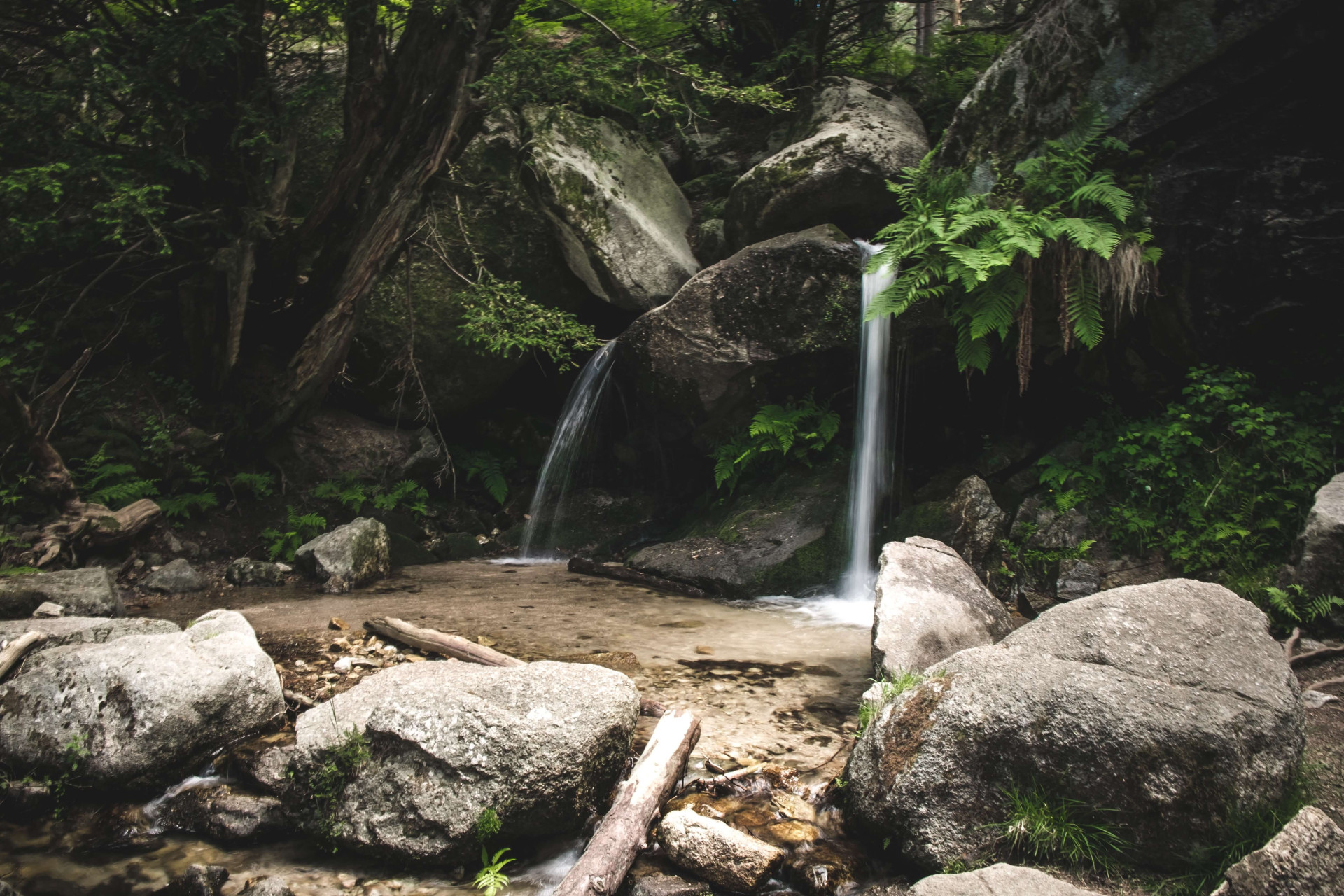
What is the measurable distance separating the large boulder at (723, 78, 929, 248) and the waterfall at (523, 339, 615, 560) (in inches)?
102

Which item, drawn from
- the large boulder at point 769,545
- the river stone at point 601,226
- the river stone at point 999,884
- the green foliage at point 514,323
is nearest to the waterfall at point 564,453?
Answer: the river stone at point 601,226

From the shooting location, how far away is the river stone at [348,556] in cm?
760

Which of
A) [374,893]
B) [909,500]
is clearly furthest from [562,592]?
[374,893]

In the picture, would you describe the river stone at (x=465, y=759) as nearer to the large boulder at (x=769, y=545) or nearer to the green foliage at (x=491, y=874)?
the green foliage at (x=491, y=874)

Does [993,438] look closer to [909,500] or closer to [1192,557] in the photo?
[909,500]

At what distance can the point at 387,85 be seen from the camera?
8242 mm

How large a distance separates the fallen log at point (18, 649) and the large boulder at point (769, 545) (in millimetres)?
5247

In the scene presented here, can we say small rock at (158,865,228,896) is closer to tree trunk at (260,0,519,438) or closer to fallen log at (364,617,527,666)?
fallen log at (364,617,527,666)

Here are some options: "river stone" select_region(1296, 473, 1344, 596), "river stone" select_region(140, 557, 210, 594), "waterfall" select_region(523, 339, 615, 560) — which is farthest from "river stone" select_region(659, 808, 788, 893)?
"waterfall" select_region(523, 339, 615, 560)

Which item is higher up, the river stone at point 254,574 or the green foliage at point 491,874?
the river stone at point 254,574

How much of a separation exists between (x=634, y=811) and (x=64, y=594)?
5224 mm

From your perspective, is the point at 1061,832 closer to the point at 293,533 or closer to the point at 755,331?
the point at 755,331

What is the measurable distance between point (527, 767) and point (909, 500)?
20.0 ft

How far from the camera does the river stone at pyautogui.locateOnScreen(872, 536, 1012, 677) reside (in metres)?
4.57
